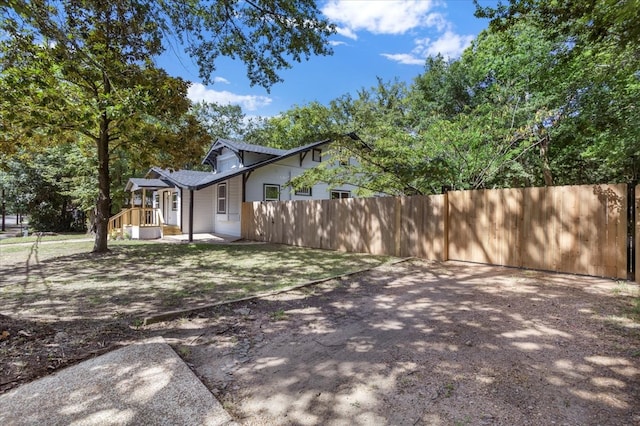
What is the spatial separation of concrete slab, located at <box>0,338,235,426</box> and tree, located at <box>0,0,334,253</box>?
4623mm

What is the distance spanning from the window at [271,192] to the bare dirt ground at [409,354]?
36.3 ft

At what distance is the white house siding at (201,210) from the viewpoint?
16.3 metres

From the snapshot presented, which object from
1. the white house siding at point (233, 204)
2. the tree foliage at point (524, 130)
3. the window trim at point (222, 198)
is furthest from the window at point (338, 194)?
the window trim at point (222, 198)

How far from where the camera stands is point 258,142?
33594 millimetres

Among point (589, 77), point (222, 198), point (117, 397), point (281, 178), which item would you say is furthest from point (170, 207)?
point (589, 77)

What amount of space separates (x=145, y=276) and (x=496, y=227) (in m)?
7.68

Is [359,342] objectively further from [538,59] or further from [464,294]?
[538,59]

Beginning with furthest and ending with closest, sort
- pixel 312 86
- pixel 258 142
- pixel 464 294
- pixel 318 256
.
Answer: pixel 258 142 → pixel 312 86 → pixel 318 256 → pixel 464 294

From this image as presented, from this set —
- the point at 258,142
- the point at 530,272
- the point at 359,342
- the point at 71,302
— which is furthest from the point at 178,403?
the point at 258,142

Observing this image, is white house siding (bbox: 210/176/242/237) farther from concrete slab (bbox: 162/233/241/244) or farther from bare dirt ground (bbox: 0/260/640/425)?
bare dirt ground (bbox: 0/260/640/425)

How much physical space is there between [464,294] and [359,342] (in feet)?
8.58

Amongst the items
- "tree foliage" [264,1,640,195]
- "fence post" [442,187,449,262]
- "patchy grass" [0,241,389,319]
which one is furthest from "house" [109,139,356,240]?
"fence post" [442,187,449,262]

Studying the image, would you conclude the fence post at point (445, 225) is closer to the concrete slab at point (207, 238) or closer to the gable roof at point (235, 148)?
the concrete slab at point (207, 238)

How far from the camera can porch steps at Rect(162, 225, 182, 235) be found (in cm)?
1589
